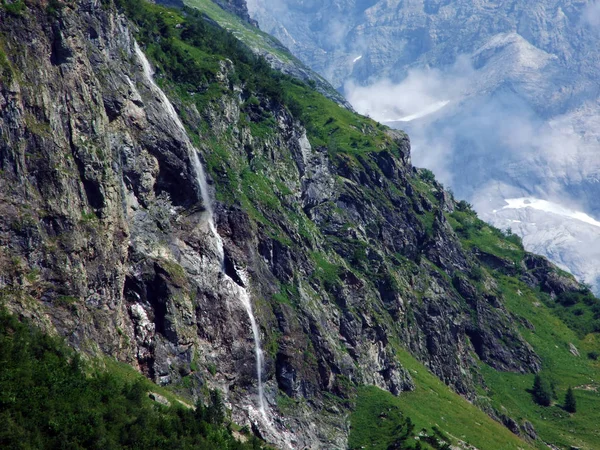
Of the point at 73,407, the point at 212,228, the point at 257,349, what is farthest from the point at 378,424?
the point at 73,407

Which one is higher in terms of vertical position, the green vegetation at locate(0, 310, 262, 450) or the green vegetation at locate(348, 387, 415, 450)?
the green vegetation at locate(348, 387, 415, 450)

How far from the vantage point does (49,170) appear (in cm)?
14212

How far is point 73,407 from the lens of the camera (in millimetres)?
121062

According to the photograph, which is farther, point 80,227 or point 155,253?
point 155,253

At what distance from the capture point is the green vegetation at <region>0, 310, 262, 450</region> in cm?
11469

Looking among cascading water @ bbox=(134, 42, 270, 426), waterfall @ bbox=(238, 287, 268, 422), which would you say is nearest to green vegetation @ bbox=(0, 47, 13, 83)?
cascading water @ bbox=(134, 42, 270, 426)

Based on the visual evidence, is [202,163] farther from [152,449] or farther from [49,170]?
[152,449]

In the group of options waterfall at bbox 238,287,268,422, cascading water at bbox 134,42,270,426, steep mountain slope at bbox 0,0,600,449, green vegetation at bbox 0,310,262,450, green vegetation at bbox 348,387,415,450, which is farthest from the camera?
green vegetation at bbox 348,387,415,450

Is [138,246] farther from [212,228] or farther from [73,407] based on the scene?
[73,407]

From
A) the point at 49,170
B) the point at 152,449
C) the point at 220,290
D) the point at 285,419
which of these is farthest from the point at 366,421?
the point at 49,170

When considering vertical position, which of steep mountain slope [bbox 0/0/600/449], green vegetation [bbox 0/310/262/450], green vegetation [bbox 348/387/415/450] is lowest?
green vegetation [bbox 0/310/262/450]

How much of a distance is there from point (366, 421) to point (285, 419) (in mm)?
24002

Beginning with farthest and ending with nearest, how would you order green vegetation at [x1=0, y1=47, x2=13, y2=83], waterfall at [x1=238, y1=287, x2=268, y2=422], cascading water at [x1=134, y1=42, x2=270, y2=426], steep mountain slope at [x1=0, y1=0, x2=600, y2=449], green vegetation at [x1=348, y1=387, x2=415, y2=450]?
green vegetation at [x1=348, y1=387, x2=415, y2=450], cascading water at [x1=134, y1=42, x2=270, y2=426], waterfall at [x1=238, y1=287, x2=268, y2=422], green vegetation at [x1=0, y1=47, x2=13, y2=83], steep mountain slope at [x1=0, y1=0, x2=600, y2=449]

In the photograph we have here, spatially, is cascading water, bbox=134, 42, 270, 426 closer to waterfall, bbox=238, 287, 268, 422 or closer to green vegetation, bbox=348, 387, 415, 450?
waterfall, bbox=238, 287, 268, 422
